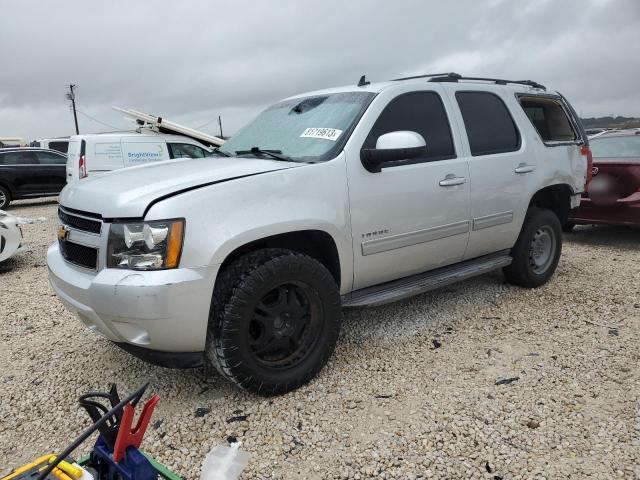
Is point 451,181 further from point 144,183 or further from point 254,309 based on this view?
point 144,183

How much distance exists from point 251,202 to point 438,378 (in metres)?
1.55

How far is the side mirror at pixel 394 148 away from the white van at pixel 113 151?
768cm

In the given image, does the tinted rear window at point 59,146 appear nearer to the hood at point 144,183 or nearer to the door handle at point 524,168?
the hood at point 144,183

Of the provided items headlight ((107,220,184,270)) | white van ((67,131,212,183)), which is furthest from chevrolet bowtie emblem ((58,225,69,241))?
white van ((67,131,212,183))

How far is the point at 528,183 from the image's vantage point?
4086mm

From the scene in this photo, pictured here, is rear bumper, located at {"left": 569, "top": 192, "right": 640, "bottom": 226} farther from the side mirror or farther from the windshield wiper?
the windshield wiper

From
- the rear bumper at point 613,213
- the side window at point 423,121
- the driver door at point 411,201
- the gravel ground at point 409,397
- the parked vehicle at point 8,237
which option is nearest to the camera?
the gravel ground at point 409,397

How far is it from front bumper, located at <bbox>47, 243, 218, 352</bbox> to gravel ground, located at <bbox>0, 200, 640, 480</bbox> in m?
0.50

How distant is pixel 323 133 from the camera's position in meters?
3.14

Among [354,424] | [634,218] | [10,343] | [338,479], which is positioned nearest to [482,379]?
[354,424]

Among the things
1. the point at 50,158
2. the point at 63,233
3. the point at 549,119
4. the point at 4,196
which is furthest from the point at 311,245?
the point at 50,158

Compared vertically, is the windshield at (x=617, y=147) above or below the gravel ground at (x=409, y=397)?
above

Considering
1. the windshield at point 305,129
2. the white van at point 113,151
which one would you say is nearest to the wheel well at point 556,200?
the windshield at point 305,129

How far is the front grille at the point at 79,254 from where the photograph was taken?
2.56 meters
